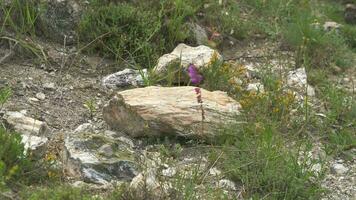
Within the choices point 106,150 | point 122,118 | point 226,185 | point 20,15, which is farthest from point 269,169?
point 20,15

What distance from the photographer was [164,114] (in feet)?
15.7

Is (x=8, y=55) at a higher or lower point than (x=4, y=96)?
lower

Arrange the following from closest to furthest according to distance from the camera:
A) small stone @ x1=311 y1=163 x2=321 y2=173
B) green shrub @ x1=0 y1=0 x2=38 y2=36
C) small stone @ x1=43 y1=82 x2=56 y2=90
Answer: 1. small stone @ x1=311 y1=163 x2=321 y2=173
2. small stone @ x1=43 y1=82 x2=56 y2=90
3. green shrub @ x1=0 y1=0 x2=38 y2=36

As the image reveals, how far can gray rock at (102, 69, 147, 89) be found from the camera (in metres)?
5.61

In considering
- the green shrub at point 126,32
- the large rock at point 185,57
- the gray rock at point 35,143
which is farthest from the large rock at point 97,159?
the green shrub at point 126,32

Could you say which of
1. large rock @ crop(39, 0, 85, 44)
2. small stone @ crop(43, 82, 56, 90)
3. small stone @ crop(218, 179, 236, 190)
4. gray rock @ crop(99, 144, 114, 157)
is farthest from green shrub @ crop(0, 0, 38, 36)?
small stone @ crop(218, 179, 236, 190)

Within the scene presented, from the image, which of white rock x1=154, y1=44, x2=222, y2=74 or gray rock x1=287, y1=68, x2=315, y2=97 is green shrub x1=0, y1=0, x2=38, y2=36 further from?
gray rock x1=287, y1=68, x2=315, y2=97

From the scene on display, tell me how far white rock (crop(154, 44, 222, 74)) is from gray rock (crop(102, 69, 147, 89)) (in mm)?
176

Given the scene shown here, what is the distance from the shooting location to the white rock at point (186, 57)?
5.68 m

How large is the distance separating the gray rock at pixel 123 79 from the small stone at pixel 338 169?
182 centimetres

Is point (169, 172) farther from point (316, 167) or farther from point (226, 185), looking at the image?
point (316, 167)

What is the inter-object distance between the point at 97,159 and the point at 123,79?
1.47 meters

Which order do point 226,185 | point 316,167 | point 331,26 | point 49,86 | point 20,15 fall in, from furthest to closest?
point 331,26 → point 20,15 → point 49,86 → point 316,167 → point 226,185

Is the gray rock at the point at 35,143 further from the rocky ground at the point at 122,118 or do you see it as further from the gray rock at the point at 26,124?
the gray rock at the point at 26,124
